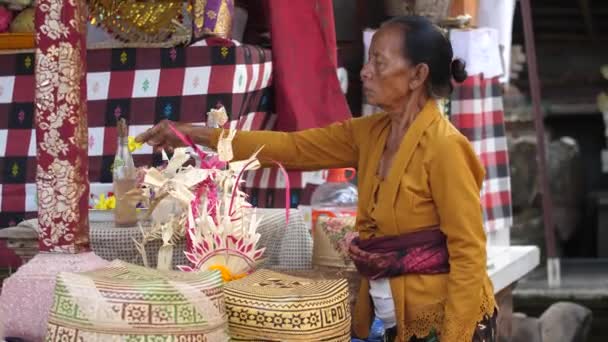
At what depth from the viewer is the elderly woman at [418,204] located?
3475 mm

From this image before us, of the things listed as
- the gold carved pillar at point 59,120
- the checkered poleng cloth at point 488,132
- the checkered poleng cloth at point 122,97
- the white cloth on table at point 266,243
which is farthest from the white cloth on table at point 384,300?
the checkered poleng cloth at point 488,132

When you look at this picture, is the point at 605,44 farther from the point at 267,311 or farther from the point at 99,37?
the point at 267,311

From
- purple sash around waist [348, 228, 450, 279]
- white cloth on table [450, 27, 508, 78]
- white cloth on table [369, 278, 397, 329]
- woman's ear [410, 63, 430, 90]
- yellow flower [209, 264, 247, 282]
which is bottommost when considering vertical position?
white cloth on table [369, 278, 397, 329]

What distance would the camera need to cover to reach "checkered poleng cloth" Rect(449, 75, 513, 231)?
7234 mm

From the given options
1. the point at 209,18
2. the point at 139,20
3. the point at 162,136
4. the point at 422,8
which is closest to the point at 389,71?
the point at 162,136

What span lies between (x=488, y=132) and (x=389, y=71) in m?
3.96

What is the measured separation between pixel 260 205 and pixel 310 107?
1.54ft

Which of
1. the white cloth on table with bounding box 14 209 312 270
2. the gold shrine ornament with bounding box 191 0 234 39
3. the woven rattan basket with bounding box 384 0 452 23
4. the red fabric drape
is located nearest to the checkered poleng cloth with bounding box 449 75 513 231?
the woven rattan basket with bounding box 384 0 452 23

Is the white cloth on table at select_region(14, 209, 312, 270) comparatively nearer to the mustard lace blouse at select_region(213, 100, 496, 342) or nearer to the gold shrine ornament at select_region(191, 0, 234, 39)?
the mustard lace blouse at select_region(213, 100, 496, 342)

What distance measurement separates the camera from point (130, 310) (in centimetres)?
287

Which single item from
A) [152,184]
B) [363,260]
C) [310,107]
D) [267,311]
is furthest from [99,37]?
[267,311]

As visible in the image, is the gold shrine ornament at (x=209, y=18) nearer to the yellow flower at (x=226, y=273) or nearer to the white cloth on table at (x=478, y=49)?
the yellow flower at (x=226, y=273)

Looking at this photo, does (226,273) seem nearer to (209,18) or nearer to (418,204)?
(418,204)

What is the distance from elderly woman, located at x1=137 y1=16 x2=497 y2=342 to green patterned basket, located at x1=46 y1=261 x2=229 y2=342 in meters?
0.79
